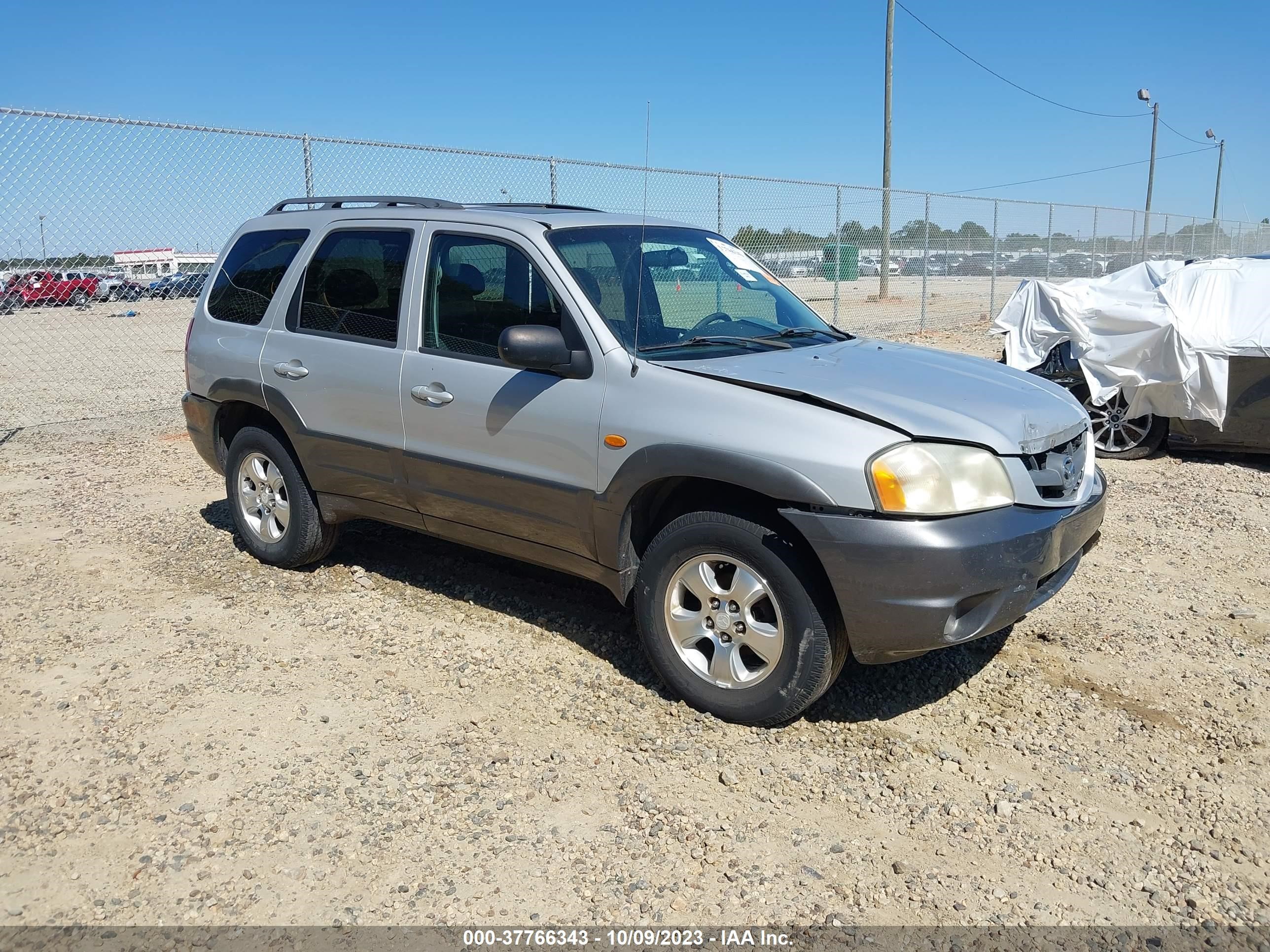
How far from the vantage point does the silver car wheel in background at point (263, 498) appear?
5.57 meters

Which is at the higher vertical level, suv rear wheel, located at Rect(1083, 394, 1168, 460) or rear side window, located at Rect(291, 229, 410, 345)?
rear side window, located at Rect(291, 229, 410, 345)

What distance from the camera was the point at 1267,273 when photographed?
25.5 ft

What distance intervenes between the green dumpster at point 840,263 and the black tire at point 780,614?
11.8 m

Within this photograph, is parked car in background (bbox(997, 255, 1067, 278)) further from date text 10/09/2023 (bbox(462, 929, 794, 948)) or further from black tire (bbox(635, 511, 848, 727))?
date text 10/09/2023 (bbox(462, 929, 794, 948))

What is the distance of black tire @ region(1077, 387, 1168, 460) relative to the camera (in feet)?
26.2

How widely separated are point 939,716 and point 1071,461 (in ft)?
3.64

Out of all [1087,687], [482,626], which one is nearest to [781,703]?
[1087,687]

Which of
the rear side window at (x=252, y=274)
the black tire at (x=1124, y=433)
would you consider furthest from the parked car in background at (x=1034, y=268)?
the rear side window at (x=252, y=274)

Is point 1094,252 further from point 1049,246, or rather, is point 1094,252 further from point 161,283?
point 161,283

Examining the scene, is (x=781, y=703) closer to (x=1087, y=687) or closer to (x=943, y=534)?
(x=943, y=534)

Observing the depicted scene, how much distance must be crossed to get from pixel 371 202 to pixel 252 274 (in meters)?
0.80

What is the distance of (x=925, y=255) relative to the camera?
17438 mm

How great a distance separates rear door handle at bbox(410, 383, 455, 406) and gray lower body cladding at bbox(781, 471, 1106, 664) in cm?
173

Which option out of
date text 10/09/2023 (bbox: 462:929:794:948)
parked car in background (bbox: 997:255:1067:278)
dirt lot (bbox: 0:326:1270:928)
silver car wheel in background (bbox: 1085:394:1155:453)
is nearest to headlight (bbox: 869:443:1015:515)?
dirt lot (bbox: 0:326:1270:928)
